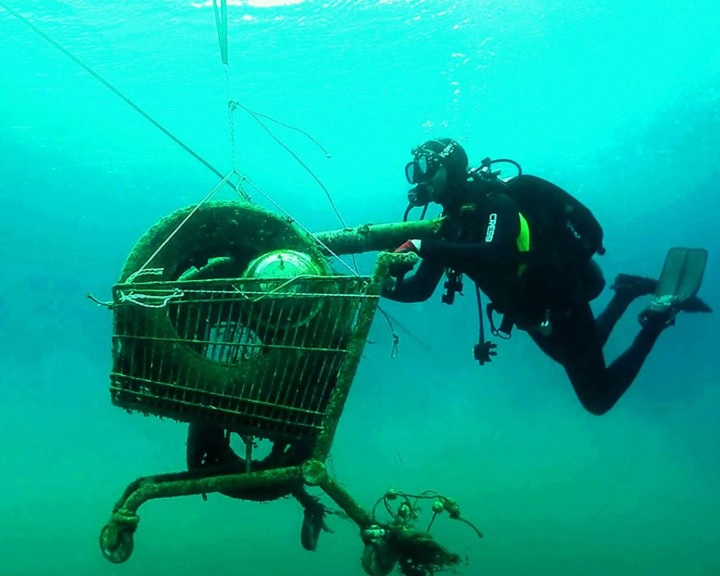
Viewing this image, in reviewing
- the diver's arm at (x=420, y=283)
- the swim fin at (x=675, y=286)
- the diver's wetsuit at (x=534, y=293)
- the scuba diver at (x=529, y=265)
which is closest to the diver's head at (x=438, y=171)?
the scuba diver at (x=529, y=265)

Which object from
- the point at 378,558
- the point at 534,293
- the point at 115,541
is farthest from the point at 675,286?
the point at 115,541

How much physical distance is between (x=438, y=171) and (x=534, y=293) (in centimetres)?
172

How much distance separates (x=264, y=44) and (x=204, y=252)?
1994cm

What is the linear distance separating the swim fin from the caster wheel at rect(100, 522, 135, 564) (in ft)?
20.2

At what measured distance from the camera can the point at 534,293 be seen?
570 cm

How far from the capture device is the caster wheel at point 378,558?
300 cm

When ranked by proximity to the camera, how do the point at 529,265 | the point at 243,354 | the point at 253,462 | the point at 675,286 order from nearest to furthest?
the point at 243,354, the point at 253,462, the point at 529,265, the point at 675,286

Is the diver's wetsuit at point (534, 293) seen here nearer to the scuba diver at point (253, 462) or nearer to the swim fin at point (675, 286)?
the swim fin at point (675, 286)

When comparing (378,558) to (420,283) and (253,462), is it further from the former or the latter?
(420,283)

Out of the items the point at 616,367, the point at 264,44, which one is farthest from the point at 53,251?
the point at 616,367

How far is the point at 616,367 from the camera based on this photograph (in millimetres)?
6848

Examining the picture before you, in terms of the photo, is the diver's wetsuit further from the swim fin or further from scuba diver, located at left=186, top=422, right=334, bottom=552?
scuba diver, located at left=186, top=422, right=334, bottom=552

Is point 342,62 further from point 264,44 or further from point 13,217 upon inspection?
point 13,217

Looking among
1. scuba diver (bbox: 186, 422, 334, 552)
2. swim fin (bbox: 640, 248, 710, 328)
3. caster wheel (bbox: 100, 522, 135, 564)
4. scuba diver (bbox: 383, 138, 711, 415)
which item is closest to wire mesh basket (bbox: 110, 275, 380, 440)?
scuba diver (bbox: 186, 422, 334, 552)
